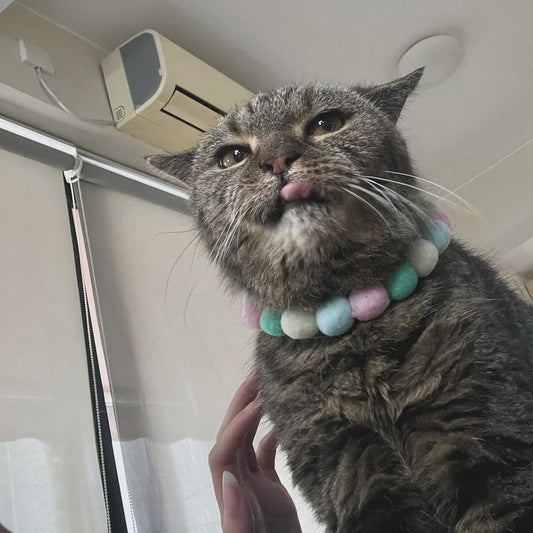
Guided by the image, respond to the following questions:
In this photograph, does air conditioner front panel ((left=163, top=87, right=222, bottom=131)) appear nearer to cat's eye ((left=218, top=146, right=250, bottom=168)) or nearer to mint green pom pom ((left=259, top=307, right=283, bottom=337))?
cat's eye ((left=218, top=146, right=250, bottom=168))

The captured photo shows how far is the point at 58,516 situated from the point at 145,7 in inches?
54.2

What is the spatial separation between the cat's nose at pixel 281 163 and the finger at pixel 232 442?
0.40 m

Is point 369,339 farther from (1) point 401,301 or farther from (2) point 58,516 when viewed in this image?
(2) point 58,516

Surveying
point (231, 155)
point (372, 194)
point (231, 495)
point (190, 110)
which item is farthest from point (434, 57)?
point (231, 495)

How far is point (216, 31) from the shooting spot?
5.67ft

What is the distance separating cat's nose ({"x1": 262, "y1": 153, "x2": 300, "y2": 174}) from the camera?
725 mm

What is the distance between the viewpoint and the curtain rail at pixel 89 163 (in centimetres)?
143

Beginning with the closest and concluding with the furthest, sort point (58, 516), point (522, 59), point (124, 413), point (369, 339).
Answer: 1. point (369, 339)
2. point (58, 516)
3. point (124, 413)
4. point (522, 59)

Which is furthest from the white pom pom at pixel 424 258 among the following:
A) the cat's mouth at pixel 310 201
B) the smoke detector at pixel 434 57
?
the smoke detector at pixel 434 57

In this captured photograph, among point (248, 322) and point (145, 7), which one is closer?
point (248, 322)

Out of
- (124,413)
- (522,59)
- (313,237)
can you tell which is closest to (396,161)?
(313,237)

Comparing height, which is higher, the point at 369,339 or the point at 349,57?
the point at 349,57

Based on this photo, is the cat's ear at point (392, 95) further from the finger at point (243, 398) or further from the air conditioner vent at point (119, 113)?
the air conditioner vent at point (119, 113)

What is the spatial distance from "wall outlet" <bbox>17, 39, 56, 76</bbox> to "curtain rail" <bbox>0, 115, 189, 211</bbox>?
163mm
